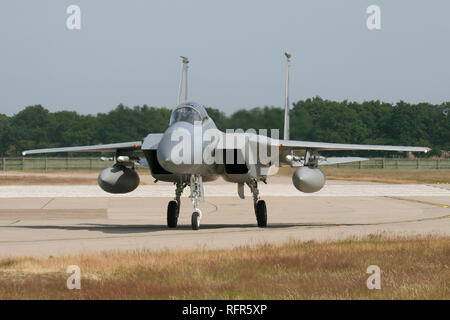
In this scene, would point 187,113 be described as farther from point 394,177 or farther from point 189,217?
point 394,177

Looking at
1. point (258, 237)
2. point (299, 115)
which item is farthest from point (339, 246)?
point (299, 115)

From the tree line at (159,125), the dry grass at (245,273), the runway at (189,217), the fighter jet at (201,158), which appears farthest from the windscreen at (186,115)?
the tree line at (159,125)

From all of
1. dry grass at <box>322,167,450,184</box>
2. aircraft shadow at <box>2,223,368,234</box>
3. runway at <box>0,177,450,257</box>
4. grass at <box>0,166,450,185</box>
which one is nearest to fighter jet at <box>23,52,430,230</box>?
aircraft shadow at <box>2,223,368,234</box>

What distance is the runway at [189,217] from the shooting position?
1741cm

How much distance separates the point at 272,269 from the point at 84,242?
6543mm

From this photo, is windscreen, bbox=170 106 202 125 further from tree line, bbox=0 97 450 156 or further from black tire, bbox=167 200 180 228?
tree line, bbox=0 97 450 156

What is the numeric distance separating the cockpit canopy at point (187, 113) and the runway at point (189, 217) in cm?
296

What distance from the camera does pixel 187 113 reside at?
61.4 feet

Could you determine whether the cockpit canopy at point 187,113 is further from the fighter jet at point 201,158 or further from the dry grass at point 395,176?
the dry grass at point 395,176

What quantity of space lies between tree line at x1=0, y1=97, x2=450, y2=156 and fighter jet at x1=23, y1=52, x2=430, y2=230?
23185 mm

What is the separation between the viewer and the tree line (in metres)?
64.7
